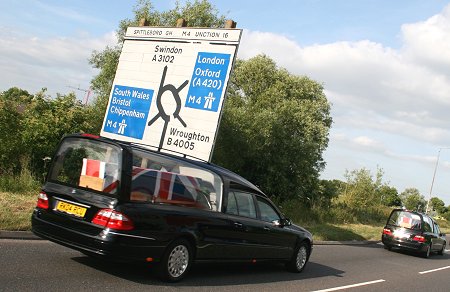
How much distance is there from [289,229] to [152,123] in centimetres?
589

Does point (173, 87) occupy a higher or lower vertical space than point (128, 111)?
higher

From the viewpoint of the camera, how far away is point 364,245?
2000 cm

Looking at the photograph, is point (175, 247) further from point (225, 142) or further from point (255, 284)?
point (225, 142)

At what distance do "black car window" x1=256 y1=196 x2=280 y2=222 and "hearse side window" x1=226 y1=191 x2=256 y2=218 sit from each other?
9.4 inches

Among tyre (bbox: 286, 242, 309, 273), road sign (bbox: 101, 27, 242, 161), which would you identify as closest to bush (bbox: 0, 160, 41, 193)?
road sign (bbox: 101, 27, 242, 161)

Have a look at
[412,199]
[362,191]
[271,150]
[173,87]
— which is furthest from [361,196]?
[412,199]

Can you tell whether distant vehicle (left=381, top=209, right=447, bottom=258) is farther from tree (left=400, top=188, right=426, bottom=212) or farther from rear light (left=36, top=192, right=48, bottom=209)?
tree (left=400, top=188, right=426, bottom=212)

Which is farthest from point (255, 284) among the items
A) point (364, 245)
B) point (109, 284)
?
point (364, 245)

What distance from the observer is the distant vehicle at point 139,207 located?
653 centimetres

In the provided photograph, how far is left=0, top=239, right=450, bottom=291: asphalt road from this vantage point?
6449 millimetres

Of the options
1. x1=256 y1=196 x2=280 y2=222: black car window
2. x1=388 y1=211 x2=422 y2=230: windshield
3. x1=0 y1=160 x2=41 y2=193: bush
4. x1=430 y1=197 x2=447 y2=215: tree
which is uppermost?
x1=430 y1=197 x2=447 y2=215: tree

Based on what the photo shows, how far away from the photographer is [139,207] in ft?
21.8

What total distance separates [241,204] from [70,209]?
295 centimetres

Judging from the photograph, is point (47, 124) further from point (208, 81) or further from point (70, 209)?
point (70, 209)
